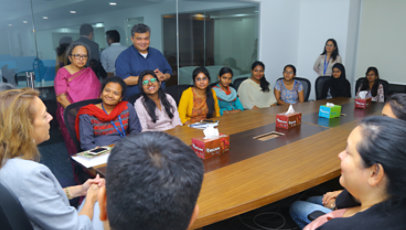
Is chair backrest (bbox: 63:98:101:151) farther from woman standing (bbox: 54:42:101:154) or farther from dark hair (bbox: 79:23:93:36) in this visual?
dark hair (bbox: 79:23:93:36)

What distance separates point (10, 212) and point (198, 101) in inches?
104

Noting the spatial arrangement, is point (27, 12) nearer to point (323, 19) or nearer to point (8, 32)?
point (8, 32)

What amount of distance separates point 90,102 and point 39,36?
→ 1754 mm

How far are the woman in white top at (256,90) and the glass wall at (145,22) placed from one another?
115 centimetres

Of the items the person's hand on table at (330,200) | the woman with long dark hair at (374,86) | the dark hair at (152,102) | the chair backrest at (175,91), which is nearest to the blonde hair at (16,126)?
the person's hand on table at (330,200)

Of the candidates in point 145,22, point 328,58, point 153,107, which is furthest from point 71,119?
point 328,58

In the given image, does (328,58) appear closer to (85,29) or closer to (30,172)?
(85,29)

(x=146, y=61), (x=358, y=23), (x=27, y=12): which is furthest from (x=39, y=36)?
(x=358, y=23)

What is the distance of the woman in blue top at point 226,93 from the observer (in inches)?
154

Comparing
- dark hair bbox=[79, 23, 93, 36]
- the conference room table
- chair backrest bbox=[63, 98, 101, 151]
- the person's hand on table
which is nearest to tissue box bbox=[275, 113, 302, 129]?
the conference room table

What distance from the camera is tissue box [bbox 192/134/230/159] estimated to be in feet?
6.58

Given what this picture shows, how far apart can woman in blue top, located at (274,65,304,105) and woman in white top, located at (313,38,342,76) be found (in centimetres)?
159

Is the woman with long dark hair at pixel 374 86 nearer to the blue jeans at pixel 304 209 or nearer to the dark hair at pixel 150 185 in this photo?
the blue jeans at pixel 304 209

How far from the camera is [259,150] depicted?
2.18 m
